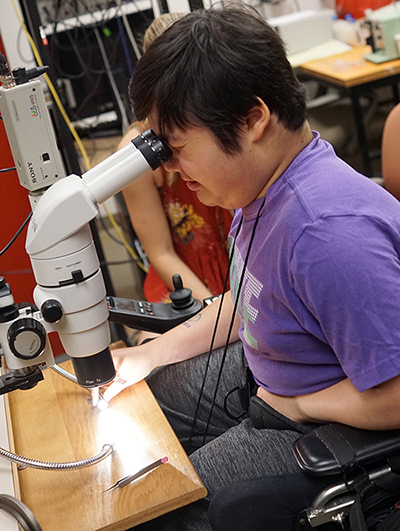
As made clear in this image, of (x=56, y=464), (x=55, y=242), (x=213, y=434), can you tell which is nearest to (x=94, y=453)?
(x=56, y=464)

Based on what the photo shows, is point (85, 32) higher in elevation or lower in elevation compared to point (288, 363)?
higher

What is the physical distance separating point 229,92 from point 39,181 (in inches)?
12.6

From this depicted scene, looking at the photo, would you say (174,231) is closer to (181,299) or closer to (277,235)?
(181,299)

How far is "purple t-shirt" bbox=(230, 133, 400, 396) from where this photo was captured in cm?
85

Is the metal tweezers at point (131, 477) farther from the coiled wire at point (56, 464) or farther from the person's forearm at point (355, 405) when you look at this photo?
the person's forearm at point (355, 405)

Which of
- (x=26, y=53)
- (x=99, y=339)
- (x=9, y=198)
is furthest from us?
(x=26, y=53)

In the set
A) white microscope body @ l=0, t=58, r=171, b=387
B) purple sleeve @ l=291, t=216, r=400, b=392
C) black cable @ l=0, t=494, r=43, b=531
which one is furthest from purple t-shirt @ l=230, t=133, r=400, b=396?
black cable @ l=0, t=494, r=43, b=531

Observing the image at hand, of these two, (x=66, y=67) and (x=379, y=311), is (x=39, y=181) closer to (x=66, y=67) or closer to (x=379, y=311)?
(x=379, y=311)

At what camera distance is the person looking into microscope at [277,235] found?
860mm

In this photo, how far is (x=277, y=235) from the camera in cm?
96

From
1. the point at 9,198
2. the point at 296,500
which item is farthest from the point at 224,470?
the point at 9,198

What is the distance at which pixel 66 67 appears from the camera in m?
3.28

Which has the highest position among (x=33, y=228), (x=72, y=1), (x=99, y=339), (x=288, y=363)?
(x=72, y=1)

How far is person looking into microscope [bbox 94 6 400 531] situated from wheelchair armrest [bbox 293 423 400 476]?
0.08 ft
